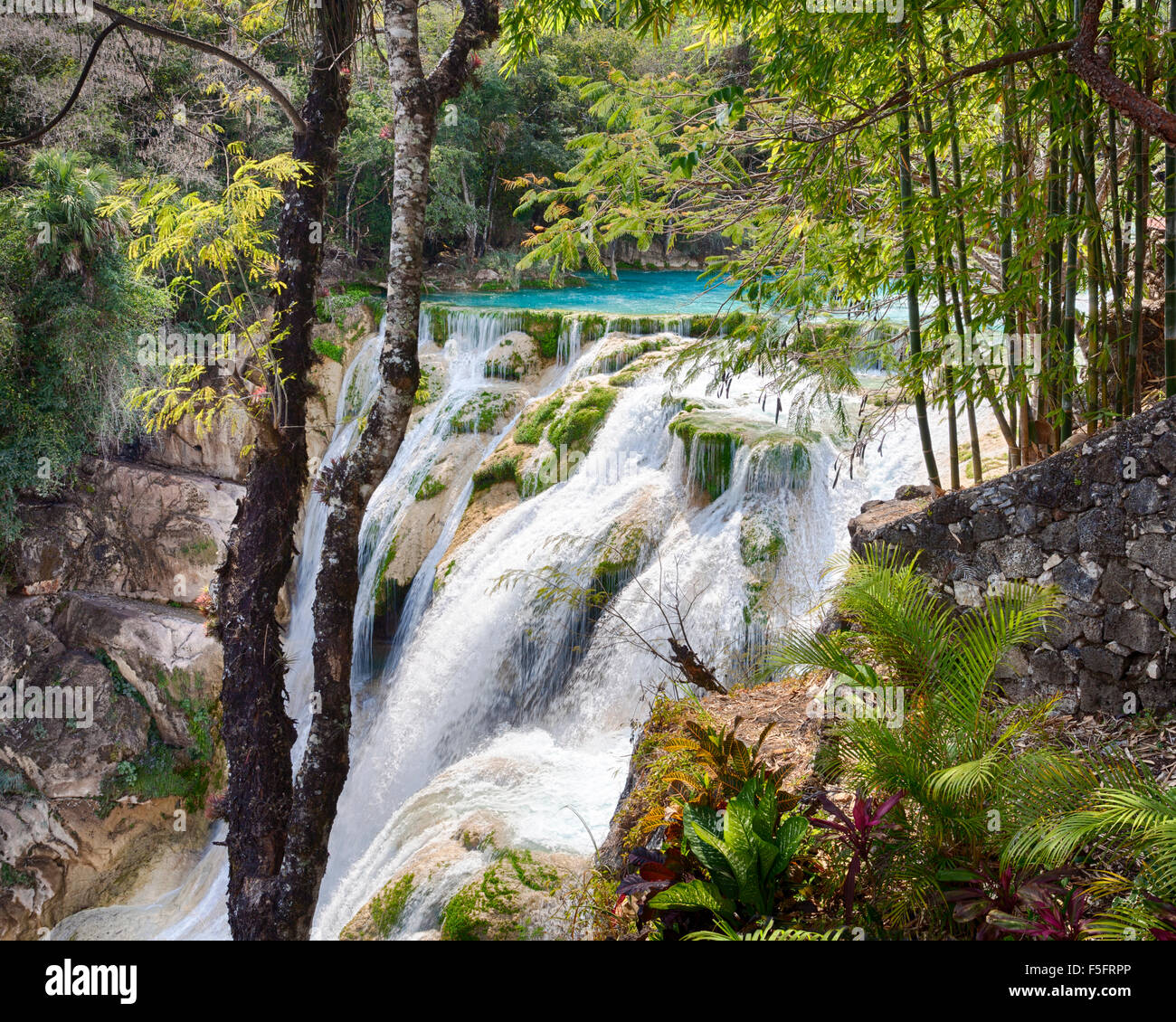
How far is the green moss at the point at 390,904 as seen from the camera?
4773 mm

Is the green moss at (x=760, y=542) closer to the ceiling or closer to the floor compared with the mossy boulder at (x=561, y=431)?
closer to the floor

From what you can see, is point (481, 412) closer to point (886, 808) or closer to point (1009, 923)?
point (886, 808)

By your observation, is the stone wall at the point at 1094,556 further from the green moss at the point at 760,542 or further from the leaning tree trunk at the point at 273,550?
the leaning tree trunk at the point at 273,550

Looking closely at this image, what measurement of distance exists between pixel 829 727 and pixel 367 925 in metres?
3.22

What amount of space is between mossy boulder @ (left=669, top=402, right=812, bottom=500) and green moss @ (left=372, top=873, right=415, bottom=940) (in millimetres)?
4441

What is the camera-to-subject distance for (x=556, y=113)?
70.2ft

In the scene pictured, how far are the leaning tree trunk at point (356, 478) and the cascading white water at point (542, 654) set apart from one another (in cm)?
95

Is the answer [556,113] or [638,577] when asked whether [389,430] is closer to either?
[638,577]

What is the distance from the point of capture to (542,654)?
24.3 ft

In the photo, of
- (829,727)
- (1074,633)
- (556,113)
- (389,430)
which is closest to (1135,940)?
(829,727)

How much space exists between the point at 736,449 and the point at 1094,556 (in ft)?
14.2

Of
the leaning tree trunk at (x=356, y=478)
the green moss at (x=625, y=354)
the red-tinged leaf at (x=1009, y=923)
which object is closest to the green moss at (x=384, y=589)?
the green moss at (x=625, y=354)
